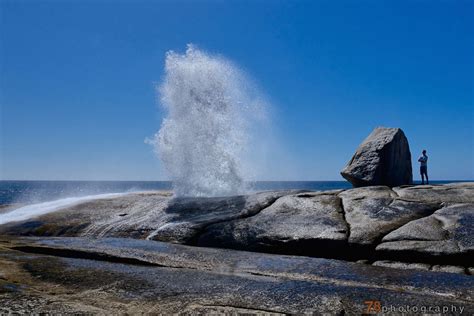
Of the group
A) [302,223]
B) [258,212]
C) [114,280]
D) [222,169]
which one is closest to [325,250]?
[302,223]

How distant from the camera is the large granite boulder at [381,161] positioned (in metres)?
16.1

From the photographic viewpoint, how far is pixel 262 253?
970 centimetres

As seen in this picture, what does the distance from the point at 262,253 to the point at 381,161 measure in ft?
29.6

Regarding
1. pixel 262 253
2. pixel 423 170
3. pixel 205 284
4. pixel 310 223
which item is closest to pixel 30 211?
pixel 262 253

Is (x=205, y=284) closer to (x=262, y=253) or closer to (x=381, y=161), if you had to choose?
(x=262, y=253)

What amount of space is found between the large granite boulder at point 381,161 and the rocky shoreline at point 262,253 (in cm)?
301

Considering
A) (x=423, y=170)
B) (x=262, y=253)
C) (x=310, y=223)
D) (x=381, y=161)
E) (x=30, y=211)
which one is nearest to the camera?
(x=262, y=253)

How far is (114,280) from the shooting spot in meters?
6.41

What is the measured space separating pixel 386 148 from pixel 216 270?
11734 mm

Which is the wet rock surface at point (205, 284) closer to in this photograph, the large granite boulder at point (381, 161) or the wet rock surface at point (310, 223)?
the wet rock surface at point (310, 223)

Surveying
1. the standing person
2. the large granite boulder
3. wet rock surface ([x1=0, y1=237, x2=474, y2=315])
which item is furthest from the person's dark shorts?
wet rock surface ([x1=0, y1=237, x2=474, y2=315])

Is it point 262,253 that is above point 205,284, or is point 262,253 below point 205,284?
below

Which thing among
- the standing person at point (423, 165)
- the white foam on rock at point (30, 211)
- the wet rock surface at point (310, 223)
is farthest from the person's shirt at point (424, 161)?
the white foam on rock at point (30, 211)

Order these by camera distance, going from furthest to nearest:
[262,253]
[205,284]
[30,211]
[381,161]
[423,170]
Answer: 1. [423,170]
2. [30,211]
3. [381,161]
4. [262,253]
5. [205,284]
